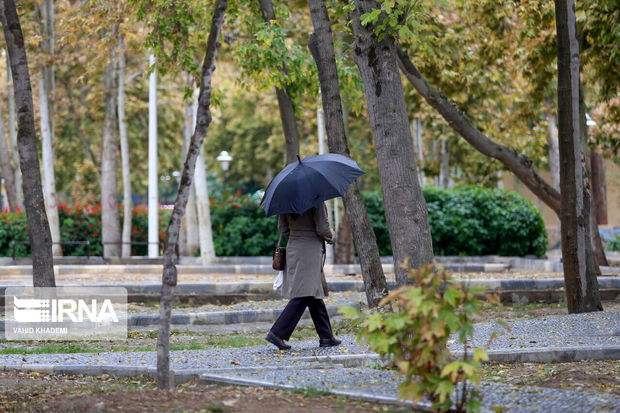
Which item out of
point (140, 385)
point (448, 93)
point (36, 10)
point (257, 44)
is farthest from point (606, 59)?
point (36, 10)

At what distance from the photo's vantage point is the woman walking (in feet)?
29.6

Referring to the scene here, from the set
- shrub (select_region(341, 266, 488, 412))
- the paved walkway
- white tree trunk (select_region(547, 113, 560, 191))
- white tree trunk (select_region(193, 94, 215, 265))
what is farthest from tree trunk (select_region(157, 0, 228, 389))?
white tree trunk (select_region(547, 113, 560, 191))

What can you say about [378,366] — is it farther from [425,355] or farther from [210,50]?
[210,50]

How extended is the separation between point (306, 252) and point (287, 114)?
22.3 ft

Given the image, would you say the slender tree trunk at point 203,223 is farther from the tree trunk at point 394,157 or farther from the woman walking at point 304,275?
the tree trunk at point 394,157

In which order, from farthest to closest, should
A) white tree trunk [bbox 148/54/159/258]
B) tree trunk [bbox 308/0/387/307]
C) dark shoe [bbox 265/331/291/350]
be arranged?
white tree trunk [bbox 148/54/159/258] → tree trunk [bbox 308/0/387/307] → dark shoe [bbox 265/331/291/350]

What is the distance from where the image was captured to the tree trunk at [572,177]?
37.2 ft

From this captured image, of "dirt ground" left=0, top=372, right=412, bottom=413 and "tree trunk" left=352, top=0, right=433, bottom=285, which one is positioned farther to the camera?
"tree trunk" left=352, top=0, right=433, bottom=285

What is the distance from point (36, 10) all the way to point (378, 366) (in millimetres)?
22646

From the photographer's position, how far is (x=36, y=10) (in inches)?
1063

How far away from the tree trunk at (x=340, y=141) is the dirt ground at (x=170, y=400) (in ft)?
15.2

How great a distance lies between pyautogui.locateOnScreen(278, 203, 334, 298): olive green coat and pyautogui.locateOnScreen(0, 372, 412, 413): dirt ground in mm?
2123

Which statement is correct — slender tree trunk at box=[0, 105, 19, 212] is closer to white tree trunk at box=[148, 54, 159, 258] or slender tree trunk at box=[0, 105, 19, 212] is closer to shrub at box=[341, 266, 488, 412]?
white tree trunk at box=[148, 54, 159, 258]

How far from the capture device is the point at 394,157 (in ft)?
26.2
